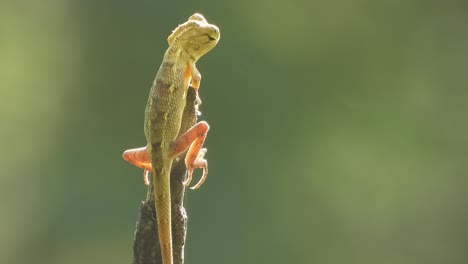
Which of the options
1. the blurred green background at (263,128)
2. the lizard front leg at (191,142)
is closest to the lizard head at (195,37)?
the lizard front leg at (191,142)

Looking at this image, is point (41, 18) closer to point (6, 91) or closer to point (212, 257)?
point (6, 91)

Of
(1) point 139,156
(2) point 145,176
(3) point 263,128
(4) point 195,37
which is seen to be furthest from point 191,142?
(3) point 263,128

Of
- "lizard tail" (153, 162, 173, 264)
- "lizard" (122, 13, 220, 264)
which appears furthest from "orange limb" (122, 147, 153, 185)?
"lizard tail" (153, 162, 173, 264)

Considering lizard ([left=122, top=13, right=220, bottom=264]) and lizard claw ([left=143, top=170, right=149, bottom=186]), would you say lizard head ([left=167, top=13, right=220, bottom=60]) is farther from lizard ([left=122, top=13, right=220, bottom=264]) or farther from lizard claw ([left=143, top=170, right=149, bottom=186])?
lizard claw ([left=143, top=170, right=149, bottom=186])

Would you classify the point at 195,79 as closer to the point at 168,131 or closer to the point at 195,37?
the point at 195,37

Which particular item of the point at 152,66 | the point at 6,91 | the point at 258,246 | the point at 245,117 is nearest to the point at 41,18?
the point at 6,91

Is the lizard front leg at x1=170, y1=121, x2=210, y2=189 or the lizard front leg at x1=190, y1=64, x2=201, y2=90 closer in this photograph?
the lizard front leg at x1=170, y1=121, x2=210, y2=189

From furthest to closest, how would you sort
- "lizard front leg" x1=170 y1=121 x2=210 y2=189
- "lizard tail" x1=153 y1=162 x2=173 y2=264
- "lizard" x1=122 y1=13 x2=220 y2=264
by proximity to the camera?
"lizard front leg" x1=170 y1=121 x2=210 y2=189
"lizard" x1=122 y1=13 x2=220 y2=264
"lizard tail" x1=153 y1=162 x2=173 y2=264
